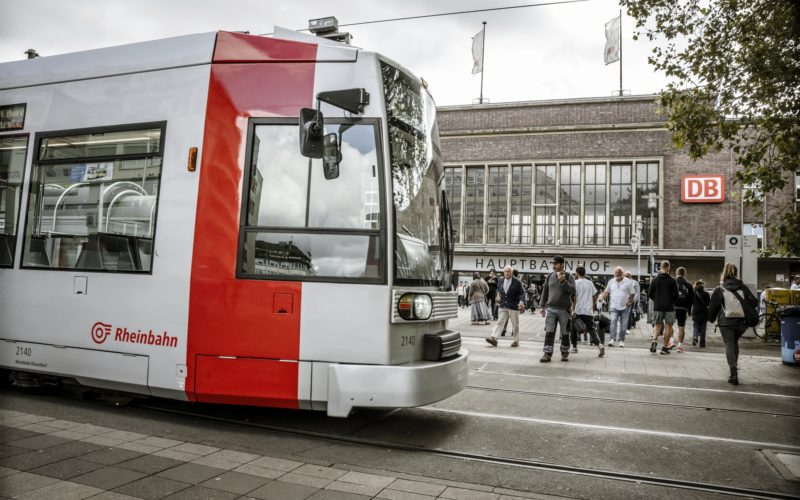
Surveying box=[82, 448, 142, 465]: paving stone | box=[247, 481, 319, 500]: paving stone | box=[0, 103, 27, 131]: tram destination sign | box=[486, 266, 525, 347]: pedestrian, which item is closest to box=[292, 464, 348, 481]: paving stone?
box=[247, 481, 319, 500]: paving stone

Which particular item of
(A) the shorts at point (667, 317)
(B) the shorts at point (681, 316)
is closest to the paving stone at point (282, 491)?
(A) the shorts at point (667, 317)

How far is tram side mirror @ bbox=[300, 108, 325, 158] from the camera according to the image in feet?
15.2

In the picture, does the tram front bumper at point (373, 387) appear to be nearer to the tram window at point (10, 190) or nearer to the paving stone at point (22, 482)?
the paving stone at point (22, 482)

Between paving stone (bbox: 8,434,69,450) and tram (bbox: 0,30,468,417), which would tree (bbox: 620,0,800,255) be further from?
paving stone (bbox: 8,434,69,450)

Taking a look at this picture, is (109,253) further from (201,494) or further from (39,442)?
(201,494)

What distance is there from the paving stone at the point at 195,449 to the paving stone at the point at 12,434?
125 centimetres

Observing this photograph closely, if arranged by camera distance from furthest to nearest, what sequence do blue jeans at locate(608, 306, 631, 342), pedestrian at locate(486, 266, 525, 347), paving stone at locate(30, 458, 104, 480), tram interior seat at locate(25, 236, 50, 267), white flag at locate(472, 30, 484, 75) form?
white flag at locate(472, 30, 484, 75)
blue jeans at locate(608, 306, 631, 342)
pedestrian at locate(486, 266, 525, 347)
tram interior seat at locate(25, 236, 50, 267)
paving stone at locate(30, 458, 104, 480)

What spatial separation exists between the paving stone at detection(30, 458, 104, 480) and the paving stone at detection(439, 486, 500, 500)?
245cm

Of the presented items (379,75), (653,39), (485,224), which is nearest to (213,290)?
(379,75)

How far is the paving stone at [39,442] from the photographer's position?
440cm

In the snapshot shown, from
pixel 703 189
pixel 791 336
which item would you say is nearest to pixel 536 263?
pixel 703 189

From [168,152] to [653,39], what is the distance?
8.58 metres

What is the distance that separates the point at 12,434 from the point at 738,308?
29.8ft

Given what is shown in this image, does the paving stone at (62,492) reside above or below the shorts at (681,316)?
below
